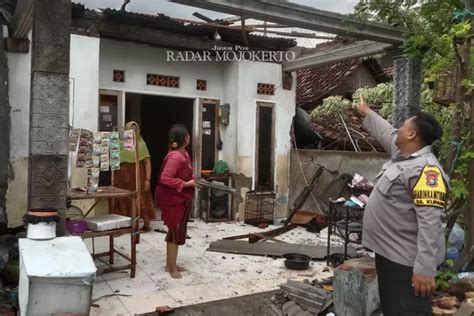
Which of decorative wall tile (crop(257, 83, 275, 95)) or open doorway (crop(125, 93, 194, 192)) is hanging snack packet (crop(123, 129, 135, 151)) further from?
open doorway (crop(125, 93, 194, 192))

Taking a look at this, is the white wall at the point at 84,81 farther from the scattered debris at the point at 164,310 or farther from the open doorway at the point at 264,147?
the scattered debris at the point at 164,310

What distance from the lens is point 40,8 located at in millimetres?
3709

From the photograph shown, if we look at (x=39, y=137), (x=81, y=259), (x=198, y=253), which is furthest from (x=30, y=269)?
(x=198, y=253)

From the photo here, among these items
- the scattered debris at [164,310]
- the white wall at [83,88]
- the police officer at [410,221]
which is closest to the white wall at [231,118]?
the white wall at [83,88]

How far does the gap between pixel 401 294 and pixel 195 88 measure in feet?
21.8

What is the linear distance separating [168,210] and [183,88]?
3977 millimetres

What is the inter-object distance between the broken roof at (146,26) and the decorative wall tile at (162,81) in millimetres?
690

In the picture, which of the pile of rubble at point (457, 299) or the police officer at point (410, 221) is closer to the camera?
the police officer at point (410, 221)

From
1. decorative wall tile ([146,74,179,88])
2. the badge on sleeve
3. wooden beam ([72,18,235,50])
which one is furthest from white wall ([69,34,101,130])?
the badge on sleeve

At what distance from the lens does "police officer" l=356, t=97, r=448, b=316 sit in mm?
2490

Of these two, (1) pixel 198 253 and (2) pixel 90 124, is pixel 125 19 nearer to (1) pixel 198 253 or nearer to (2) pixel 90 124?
(2) pixel 90 124

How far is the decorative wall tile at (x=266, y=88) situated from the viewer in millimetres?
8857

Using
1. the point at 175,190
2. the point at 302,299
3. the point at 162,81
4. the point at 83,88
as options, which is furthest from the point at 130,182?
the point at 302,299

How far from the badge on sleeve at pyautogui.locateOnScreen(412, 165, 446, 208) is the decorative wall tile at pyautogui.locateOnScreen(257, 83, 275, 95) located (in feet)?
21.3
